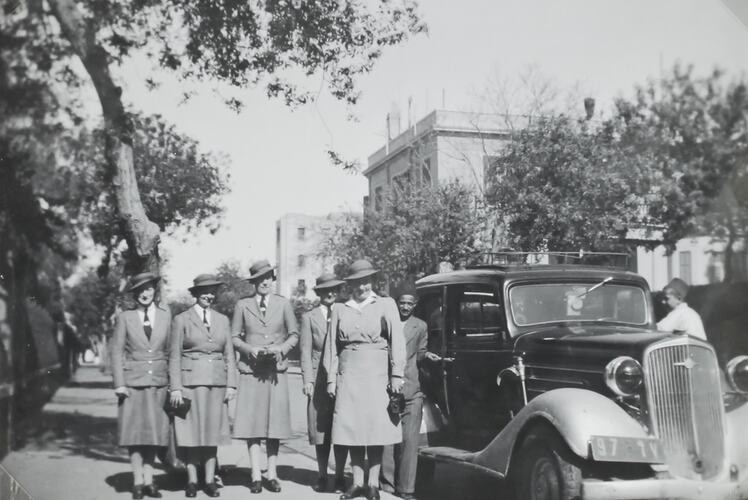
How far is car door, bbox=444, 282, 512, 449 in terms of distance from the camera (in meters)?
6.05

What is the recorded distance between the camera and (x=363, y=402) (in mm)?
6004

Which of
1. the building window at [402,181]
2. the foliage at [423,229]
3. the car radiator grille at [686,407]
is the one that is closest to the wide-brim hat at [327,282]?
the car radiator grille at [686,407]

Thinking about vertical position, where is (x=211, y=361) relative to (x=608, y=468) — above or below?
above

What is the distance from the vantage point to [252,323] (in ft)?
21.8

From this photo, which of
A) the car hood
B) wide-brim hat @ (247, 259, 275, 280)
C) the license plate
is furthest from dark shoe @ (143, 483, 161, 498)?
the license plate

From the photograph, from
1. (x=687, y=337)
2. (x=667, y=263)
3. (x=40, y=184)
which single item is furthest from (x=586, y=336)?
(x=667, y=263)

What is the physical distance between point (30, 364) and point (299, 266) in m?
23.4

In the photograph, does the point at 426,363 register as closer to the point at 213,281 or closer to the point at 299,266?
the point at 213,281

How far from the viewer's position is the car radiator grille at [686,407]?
4867mm

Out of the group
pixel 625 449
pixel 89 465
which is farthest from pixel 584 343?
pixel 89 465

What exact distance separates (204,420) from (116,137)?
2.72 meters

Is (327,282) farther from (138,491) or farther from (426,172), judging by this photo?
(426,172)

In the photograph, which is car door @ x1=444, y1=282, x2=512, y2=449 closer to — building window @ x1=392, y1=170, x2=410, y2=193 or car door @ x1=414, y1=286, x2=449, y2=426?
car door @ x1=414, y1=286, x2=449, y2=426

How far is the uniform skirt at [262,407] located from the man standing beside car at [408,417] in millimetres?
991
